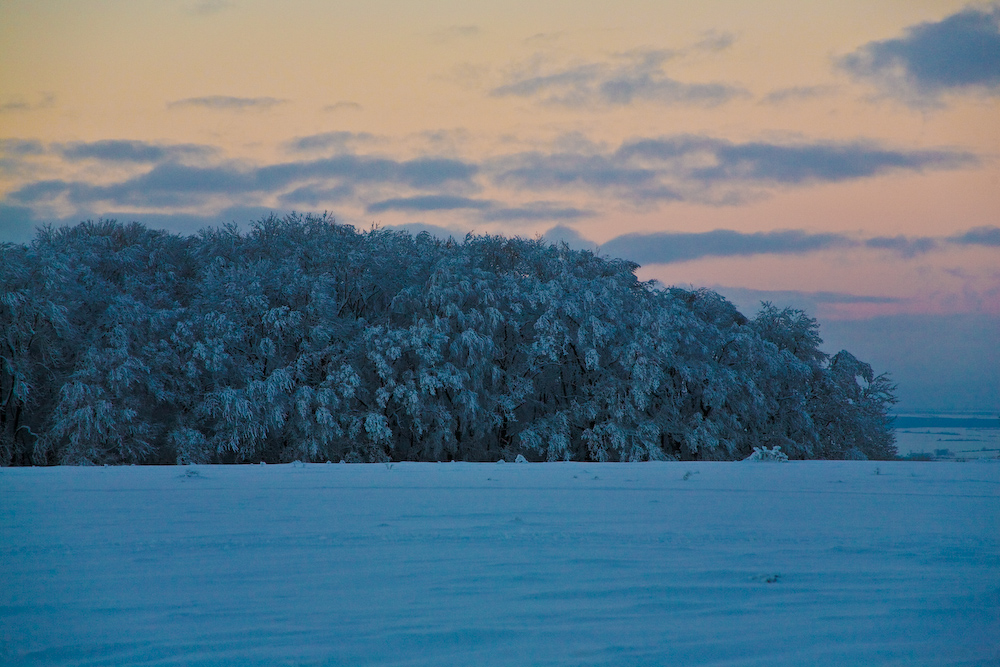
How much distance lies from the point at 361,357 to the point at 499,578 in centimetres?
2356

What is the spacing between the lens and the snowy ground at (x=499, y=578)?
9.72 feet

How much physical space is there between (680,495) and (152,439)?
20.6 meters

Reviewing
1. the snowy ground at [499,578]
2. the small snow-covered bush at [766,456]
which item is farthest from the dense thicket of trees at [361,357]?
the snowy ground at [499,578]

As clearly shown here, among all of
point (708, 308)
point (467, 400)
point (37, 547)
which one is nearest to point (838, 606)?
point (37, 547)

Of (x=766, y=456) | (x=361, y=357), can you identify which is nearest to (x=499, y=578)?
(x=766, y=456)

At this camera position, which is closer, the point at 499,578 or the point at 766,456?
the point at 499,578

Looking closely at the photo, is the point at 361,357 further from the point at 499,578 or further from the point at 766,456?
the point at 499,578

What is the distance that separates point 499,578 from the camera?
4.01m

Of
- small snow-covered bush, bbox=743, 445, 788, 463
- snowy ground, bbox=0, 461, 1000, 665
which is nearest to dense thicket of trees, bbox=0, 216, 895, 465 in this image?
small snow-covered bush, bbox=743, 445, 788, 463

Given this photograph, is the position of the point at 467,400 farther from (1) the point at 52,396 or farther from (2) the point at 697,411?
(1) the point at 52,396

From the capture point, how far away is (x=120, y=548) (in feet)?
15.6

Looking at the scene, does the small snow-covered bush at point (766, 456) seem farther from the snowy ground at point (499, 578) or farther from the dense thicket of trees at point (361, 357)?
the dense thicket of trees at point (361, 357)

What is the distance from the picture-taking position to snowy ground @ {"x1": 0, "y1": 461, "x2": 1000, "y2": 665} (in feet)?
9.72

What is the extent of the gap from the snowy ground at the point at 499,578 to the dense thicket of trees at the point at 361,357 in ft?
58.4
